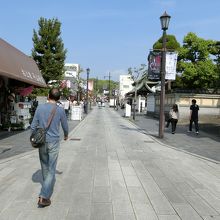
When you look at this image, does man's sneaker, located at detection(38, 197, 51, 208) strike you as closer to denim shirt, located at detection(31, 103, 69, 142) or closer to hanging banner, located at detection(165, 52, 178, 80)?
denim shirt, located at detection(31, 103, 69, 142)

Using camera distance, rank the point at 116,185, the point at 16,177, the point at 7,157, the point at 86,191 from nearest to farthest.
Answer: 1. the point at 86,191
2. the point at 116,185
3. the point at 16,177
4. the point at 7,157

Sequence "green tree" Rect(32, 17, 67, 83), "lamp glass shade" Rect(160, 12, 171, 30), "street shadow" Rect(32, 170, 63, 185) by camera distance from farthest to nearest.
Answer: "green tree" Rect(32, 17, 67, 83) < "lamp glass shade" Rect(160, 12, 171, 30) < "street shadow" Rect(32, 170, 63, 185)

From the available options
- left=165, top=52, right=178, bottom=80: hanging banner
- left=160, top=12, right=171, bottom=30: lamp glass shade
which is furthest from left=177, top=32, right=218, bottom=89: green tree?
left=160, top=12, right=171, bottom=30: lamp glass shade

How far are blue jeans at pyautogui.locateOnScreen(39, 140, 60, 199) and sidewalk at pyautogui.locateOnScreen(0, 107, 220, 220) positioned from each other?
272 millimetres

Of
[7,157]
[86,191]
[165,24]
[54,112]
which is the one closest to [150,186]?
[86,191]

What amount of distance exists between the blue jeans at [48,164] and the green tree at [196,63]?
1168 inches

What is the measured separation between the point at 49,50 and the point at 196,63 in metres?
18.9

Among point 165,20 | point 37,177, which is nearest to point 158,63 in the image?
point 165,20

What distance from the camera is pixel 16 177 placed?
27.4ft

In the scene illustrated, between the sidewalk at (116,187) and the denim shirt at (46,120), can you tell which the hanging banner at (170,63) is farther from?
the denim shirt at (46,120)

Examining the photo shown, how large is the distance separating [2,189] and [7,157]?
3720 millimetres

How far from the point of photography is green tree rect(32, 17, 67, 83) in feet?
155

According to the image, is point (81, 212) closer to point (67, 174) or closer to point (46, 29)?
point (67, 174)

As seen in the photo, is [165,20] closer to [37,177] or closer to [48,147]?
[37,177]
